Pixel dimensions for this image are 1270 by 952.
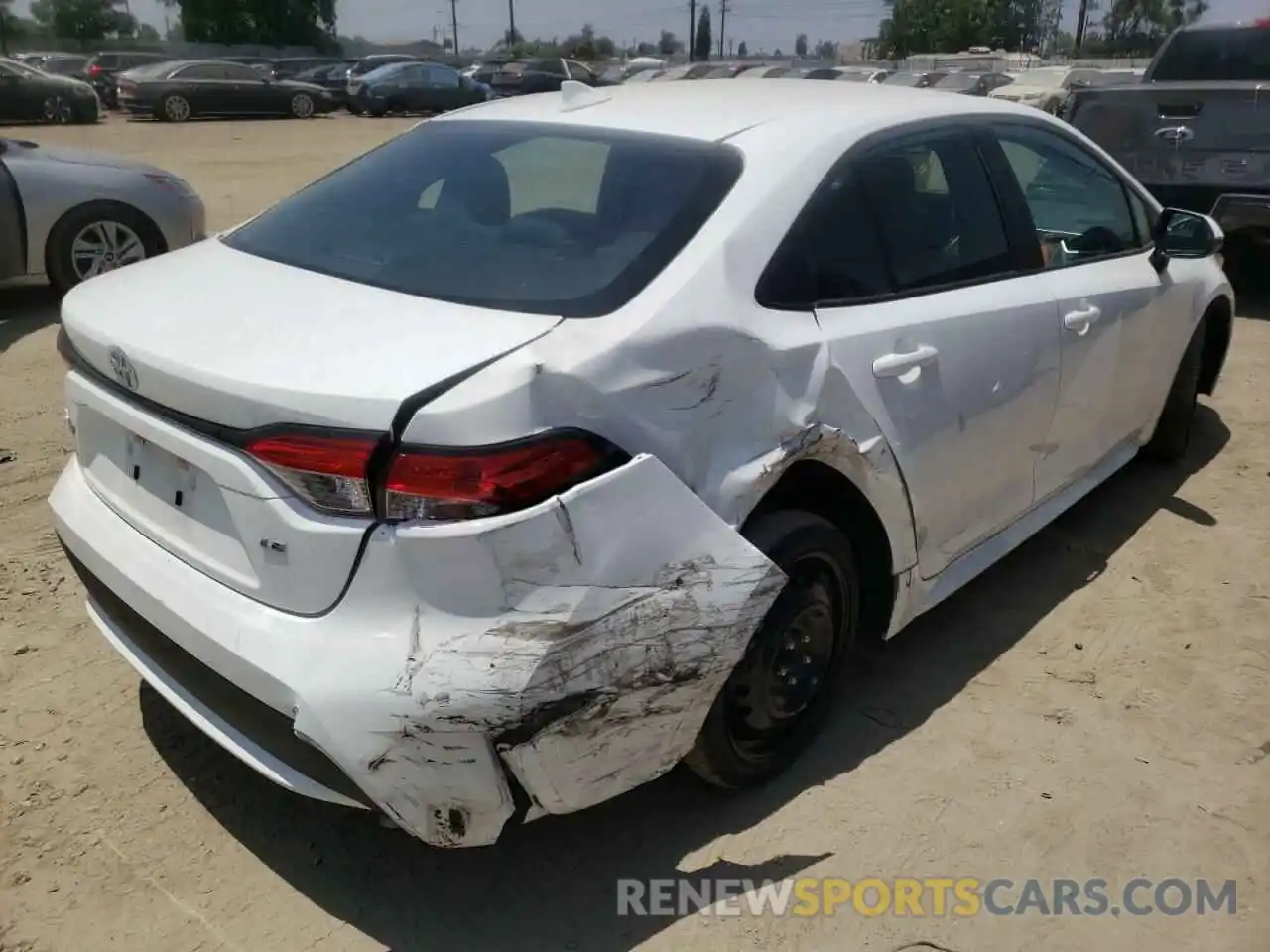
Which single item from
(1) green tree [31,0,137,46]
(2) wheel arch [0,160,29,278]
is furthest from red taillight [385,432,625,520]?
(1) green tree [31,0,137,46]

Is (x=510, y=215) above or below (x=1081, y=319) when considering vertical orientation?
above

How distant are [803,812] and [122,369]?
1.89 meters

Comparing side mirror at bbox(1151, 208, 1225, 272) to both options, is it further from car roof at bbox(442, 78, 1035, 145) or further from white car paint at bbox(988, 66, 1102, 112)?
white car paint at bbox(988, 66, 1102, 112)

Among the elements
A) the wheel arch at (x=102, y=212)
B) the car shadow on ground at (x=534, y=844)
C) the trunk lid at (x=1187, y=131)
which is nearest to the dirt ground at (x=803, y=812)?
the car shadow on ground at (x=534, y=844)

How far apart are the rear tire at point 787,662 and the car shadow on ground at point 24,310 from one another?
215 inches

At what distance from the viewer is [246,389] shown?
208 centimetres

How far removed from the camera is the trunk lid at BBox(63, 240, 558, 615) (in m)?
2.03

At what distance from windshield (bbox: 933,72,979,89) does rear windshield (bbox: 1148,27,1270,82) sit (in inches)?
598

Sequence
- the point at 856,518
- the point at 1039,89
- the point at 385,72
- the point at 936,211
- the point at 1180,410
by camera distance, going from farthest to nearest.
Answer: the point at 385,72
the point at 1039,89
the point at 1180,410
the point at 936,211
the point at 856,518

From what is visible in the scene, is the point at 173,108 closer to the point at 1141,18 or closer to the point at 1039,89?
the point at 1039,89

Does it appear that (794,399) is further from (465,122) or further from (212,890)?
(212,890)

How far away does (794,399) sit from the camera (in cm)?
249

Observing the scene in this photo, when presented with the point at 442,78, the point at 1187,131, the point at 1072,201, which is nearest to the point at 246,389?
the point at 1072,201

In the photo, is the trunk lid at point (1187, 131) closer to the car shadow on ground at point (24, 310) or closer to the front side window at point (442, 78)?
the car shadow on ground at point (24, 310)
